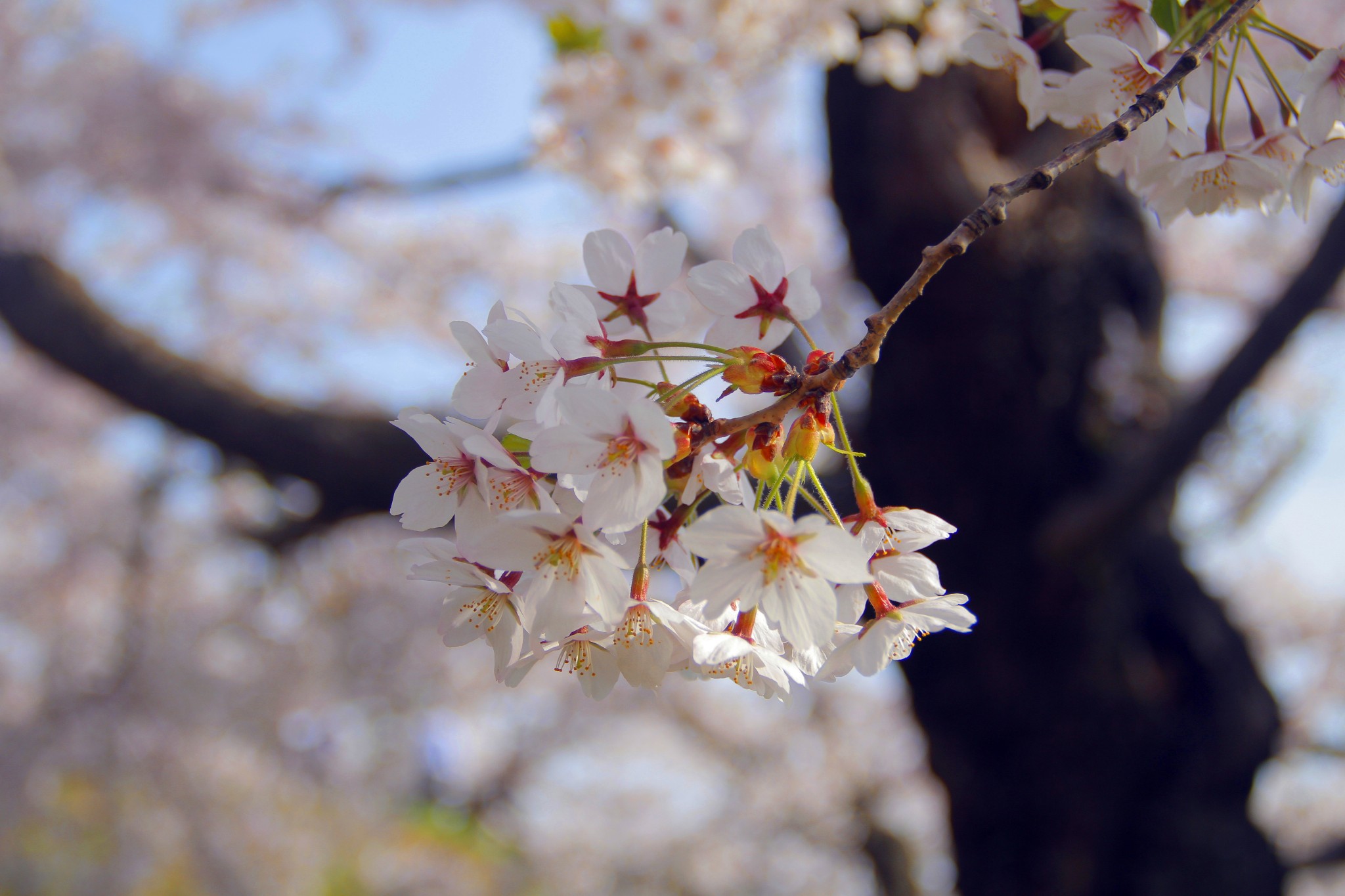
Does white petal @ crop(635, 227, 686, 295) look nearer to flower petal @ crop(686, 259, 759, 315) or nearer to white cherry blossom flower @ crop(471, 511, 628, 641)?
flower petal @ crop(686, 259, 759, 315)

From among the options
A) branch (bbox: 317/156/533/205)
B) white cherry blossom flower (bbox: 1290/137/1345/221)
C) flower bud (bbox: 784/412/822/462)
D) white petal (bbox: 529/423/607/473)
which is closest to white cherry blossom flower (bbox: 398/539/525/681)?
white petal (bbox: 529/423/607/473)

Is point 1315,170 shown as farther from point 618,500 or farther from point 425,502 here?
point 425,502

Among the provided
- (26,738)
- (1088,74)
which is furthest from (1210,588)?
(26,738)

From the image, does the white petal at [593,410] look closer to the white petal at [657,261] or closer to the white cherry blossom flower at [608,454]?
the white cherry blossom flower at [608,454]

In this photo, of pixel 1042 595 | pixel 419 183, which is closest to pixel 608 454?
pixel 1042 595

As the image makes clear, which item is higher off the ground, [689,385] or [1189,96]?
[1189,96]
